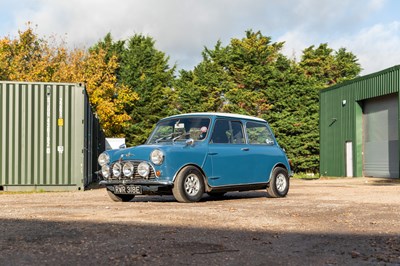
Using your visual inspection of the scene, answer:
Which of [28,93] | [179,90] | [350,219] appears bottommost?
[350,219]

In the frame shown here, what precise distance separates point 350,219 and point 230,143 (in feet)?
12.9

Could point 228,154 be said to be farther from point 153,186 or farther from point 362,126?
point 362,126

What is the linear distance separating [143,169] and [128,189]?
511 millimetres

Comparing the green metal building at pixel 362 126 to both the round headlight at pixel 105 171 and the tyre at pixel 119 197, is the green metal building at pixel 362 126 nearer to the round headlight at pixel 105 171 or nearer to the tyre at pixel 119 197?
the tyre at pixel 119 197

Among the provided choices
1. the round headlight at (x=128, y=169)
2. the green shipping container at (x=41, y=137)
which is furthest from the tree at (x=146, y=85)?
the round headlight at (x=128, y=169)

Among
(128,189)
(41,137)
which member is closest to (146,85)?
(41,137)

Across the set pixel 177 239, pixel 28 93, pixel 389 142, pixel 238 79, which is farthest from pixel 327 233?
pixel 238 79

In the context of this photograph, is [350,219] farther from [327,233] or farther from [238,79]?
[238,79]

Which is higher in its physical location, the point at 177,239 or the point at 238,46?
the point at 238,46

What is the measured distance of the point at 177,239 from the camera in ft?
19.0

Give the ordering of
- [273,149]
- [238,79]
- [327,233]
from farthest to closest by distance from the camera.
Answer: [238,79]
[273,149]
[327,233]

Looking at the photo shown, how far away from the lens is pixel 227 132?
11375 mm

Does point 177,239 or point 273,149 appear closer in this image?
point 177,239

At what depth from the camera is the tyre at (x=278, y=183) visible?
39.3 ft
